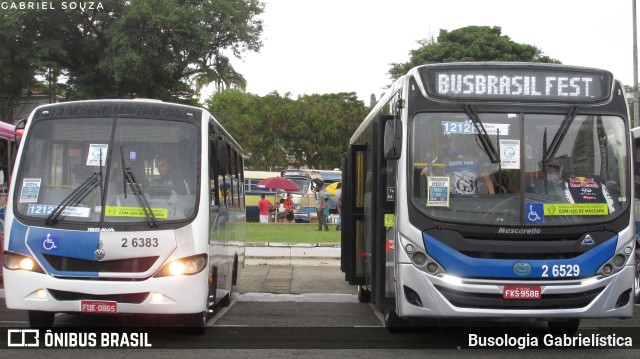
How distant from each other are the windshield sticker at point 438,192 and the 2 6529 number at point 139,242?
9.62 ft

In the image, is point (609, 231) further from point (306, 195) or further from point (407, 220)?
point (306, 195)

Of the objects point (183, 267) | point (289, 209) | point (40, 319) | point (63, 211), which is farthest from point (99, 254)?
point (289, 209)

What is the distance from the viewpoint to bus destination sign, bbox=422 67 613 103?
799cm

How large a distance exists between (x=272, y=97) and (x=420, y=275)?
48.3 metres

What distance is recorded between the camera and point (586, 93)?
804 cm

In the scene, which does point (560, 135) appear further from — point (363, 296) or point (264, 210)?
point (264, 210)

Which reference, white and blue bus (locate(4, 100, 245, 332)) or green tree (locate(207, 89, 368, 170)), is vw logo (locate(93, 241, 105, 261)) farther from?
green tree (locate(207, 89, 368, 170))

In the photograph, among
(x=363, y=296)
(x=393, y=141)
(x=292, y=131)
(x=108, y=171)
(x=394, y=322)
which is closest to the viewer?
(x=393, y=141)

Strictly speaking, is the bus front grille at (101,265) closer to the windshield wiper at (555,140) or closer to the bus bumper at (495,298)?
the bus bumper at (495,298)

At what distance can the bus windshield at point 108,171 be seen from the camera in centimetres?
816

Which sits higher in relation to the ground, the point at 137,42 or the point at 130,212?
the point at 137,42

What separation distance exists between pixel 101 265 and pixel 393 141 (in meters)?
3.34

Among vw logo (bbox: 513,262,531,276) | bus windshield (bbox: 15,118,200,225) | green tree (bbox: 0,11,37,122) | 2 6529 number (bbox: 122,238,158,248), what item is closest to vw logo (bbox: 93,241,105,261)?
2 6529 number (bbox: 122,238,158,248)

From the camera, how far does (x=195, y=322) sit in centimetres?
850
